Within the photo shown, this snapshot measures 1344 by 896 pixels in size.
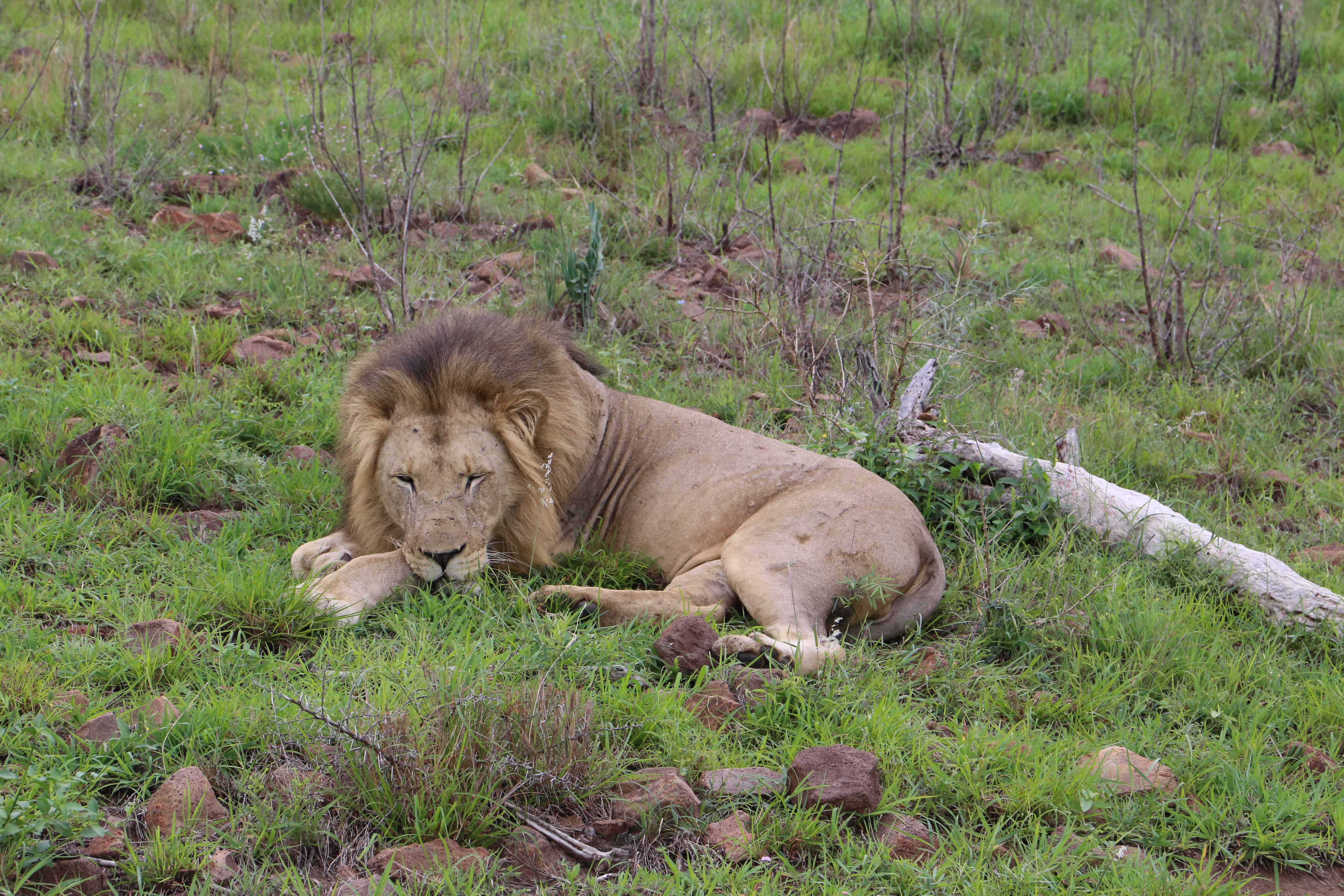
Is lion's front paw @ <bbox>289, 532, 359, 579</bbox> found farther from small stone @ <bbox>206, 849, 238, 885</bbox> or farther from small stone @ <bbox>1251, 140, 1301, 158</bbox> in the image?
small stone @ <bbox>1251, 140, 1301, 158</bbox>

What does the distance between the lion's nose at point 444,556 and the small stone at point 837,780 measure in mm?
1263

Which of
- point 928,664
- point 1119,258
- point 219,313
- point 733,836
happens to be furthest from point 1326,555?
point 219,313

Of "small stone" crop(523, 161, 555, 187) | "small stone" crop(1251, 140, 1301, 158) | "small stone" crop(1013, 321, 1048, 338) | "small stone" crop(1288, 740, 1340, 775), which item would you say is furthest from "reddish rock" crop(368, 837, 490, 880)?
"small stone" crop(1251, 140, 1301, 158)

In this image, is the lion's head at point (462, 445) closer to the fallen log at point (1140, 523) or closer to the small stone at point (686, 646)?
the small stone at point (686, 646)

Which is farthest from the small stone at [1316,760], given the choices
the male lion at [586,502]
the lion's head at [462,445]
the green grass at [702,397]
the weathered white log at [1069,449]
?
the lion's head at [462,445]

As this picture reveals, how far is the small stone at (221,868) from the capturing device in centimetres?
231

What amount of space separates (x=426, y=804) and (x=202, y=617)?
118 centimetres

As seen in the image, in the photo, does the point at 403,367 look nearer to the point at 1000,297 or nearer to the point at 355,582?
the point at 355,582

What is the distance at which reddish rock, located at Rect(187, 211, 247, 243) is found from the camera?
6.09m

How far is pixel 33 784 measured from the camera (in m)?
2.34

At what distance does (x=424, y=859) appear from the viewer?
7.80 feet

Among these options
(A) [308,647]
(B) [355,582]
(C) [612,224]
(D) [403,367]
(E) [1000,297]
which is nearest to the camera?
(A) [308,647]

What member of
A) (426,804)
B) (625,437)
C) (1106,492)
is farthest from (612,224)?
(426,804)

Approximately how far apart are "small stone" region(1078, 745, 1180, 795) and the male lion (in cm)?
72
